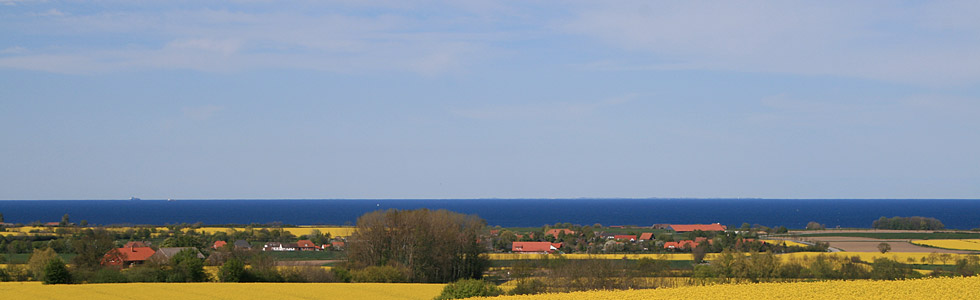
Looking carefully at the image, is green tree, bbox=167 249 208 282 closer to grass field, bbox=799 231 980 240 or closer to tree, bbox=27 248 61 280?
tree, bbox=27 248 61 280

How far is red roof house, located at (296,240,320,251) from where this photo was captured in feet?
265

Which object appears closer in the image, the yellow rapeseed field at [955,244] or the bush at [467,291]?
the bush at [467,291]

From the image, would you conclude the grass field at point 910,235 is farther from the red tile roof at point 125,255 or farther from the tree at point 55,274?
the tree at point 55,274

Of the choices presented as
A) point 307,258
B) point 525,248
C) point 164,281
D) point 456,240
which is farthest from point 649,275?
point 525,248

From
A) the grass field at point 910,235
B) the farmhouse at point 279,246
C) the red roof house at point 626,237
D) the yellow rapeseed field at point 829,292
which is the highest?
the grass field at point 910,235

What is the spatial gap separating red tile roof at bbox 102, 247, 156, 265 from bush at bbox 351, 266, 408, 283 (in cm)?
1594

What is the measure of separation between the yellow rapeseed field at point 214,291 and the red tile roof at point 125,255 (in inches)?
462

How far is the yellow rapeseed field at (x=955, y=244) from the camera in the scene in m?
82.3

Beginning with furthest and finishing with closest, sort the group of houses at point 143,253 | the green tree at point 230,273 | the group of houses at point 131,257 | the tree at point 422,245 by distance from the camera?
the tree at point 422,245, the group of houses at point 143,253, the group of houses at point 131,257, the green tree at point 230,273

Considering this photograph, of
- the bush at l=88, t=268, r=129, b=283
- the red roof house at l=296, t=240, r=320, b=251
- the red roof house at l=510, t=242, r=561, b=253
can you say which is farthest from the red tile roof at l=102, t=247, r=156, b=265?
the red roof house at l=510, t=242, r=561, b=253

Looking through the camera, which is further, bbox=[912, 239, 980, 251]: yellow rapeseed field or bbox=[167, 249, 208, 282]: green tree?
bbox=[912, 239, 980, 251]: yellow rapeseed field

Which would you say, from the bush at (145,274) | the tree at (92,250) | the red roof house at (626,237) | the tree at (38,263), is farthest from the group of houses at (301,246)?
the bush at (145,274)

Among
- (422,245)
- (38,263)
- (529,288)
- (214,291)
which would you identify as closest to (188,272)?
(214,291)

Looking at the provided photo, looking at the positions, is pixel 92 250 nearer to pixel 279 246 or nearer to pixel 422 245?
pixel 422 245
